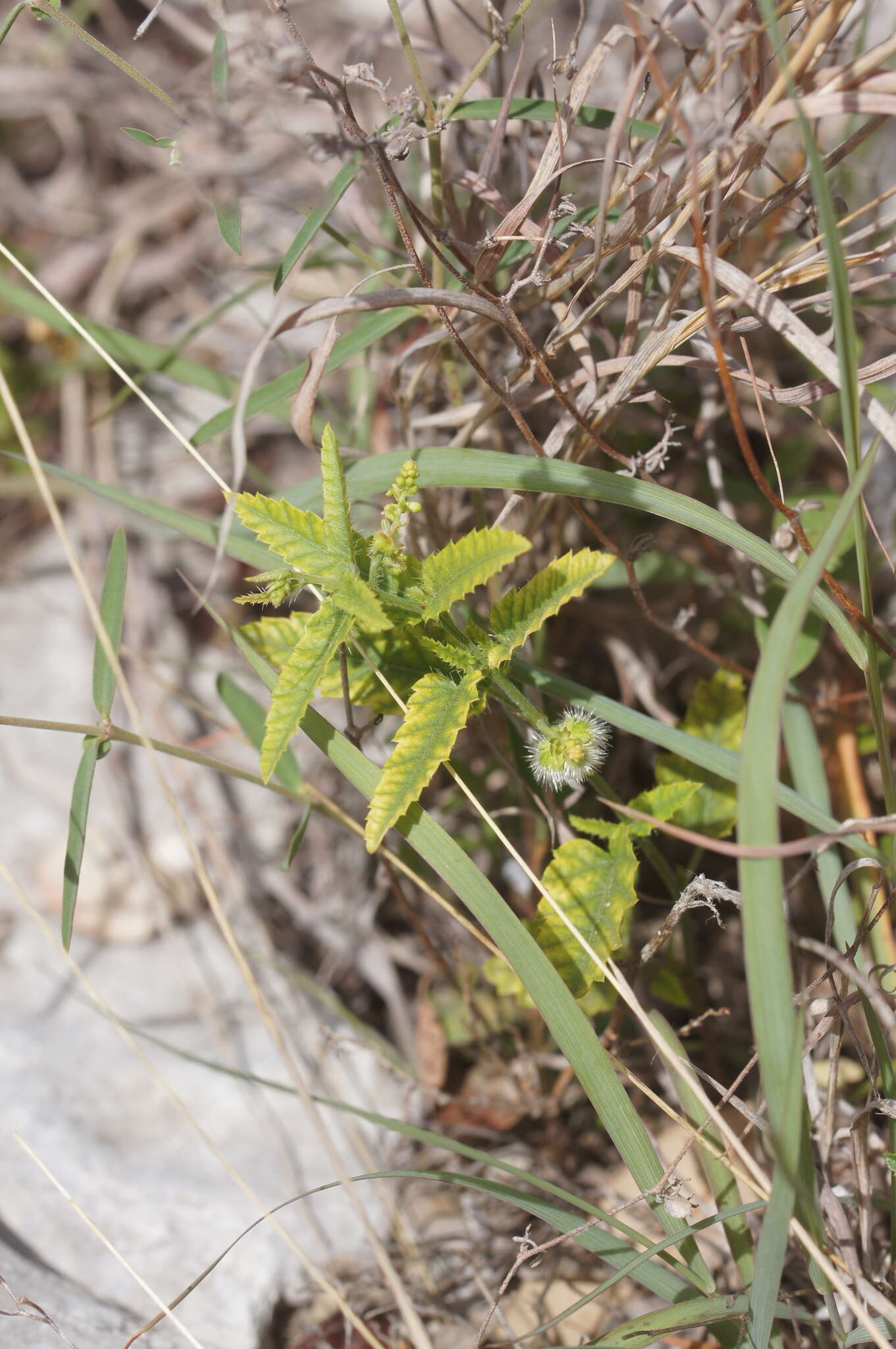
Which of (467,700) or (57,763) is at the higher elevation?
(467,700)

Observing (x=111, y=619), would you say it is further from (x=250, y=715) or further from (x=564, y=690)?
(x=564, y=690)

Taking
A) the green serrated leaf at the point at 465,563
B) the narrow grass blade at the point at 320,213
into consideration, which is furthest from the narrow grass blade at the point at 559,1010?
the narrow grass blade at the point at 320,213

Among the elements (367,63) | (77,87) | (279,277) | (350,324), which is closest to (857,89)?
(367,63)

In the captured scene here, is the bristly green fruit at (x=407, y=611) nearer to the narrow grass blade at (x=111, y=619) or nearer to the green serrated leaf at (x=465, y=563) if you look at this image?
the green serrated leaf at (x=465, y=563)

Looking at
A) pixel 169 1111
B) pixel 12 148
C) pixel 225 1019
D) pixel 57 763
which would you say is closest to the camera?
pixel 169 1111

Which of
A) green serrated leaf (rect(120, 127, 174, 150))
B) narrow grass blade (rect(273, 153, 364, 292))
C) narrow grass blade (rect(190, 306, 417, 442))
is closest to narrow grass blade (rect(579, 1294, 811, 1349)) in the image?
narrow grass blade (rect(190, 306, 417, 442))

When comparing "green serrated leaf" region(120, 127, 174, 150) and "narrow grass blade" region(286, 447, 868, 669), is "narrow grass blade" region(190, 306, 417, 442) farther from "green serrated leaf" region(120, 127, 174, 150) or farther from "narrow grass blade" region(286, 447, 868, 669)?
"green serrated leaf" region(120, 127, 174, 150)

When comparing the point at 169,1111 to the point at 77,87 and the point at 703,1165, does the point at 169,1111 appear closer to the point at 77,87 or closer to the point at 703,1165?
the point at 703,1165

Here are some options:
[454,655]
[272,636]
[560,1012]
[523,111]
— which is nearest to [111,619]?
[272,636]
